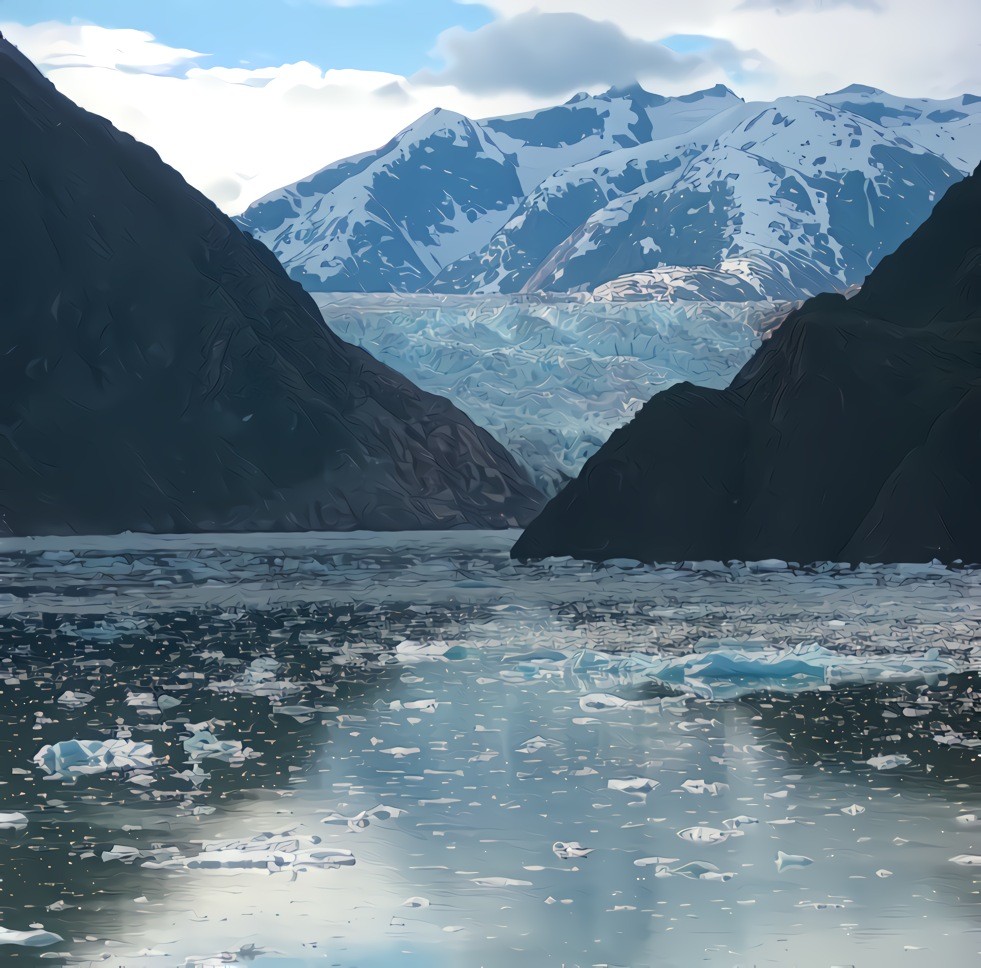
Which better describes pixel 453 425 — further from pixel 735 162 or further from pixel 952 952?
pixel 735 162

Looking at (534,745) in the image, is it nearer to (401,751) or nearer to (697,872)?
(401,751)

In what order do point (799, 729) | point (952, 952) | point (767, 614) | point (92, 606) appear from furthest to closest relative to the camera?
1. point (92, 606)
2. point (767, 614)
3. point (799, 729)
4. point (952, 952)

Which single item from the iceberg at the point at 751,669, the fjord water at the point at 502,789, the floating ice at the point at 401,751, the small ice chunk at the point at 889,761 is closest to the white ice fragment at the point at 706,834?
the fjord water at the point at 502,789

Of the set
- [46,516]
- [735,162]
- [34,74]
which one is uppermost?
[735,162]

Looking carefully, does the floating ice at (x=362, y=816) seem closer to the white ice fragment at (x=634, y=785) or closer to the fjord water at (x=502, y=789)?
the fjord water at (x=502, y=789)

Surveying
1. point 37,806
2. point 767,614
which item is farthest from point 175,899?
point 767,614

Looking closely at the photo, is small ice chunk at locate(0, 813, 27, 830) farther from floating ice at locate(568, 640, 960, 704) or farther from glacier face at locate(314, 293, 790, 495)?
glacier face at locate(314, 293, 790, 495)

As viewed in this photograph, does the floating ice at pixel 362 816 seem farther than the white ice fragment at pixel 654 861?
Yes
